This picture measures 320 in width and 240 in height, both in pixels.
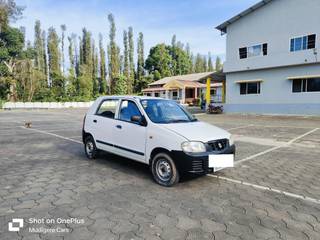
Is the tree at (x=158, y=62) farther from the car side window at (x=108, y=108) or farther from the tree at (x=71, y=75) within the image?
the car side window at (x=108, y=108)

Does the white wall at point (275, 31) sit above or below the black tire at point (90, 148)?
above

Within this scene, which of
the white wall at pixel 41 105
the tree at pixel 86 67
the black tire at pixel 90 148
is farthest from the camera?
the tree at pixel 86 67

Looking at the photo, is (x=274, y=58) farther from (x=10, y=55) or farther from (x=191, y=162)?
(x=10, y=55)

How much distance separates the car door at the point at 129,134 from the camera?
5.05 meters

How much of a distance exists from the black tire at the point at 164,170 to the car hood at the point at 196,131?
49 cm

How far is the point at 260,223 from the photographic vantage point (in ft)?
11.0

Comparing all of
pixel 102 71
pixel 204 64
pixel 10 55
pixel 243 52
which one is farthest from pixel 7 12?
pixel 204 64

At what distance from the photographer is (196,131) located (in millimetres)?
4660

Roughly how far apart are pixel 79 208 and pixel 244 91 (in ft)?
70.8

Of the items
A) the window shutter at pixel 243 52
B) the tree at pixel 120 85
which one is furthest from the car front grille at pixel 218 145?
the tree at pixel 120 85

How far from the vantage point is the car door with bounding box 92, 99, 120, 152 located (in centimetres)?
588

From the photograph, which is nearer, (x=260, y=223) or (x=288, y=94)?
(x=260, y=223)

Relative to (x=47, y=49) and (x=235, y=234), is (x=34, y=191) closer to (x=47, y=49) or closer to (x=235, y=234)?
(x=235, y=234)

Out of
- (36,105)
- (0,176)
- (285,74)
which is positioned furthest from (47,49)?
(0,176)
